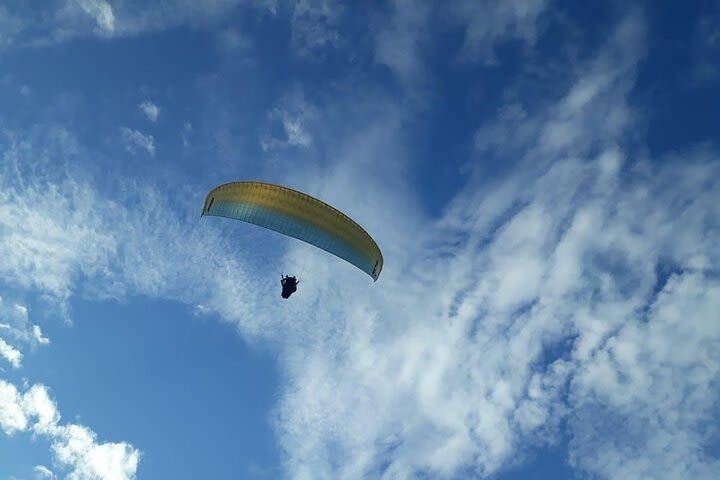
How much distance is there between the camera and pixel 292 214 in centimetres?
3725

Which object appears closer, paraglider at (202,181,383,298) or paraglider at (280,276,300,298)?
paraglider at (202,181,383,298)

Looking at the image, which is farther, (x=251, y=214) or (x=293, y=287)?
(x=293, y=287)

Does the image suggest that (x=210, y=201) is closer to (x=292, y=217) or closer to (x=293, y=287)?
(x=292, y=217)

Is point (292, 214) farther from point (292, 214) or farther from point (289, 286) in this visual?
point (289, 286)

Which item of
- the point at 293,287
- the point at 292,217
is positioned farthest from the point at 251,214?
the point at 293,287

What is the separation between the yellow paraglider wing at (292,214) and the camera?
119 ft

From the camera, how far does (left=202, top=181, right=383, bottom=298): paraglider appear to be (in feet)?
119

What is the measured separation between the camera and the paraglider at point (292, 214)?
119ft

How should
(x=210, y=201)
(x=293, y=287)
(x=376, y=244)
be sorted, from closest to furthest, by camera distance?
(x=210, y=201), (x=376, y=244), (x=293, y=287)

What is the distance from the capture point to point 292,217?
1473 inches

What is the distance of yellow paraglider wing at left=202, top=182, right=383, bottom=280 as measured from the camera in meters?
36.2

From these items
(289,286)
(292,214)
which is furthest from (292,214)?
(289,286)

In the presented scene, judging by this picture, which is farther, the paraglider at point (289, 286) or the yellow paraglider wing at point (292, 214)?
the paraglider at point (289, 286)

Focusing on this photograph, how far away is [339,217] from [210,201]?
27.7 ft
